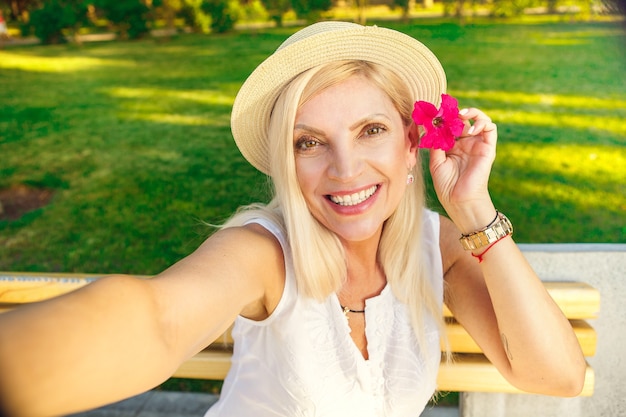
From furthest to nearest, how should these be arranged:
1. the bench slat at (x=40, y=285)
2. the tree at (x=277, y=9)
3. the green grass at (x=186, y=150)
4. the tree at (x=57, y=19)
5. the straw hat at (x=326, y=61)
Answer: the tree at (x=57, y=19), the tree at (x=277, y=9), the green grass at (x=186, y=150), the bench slat at (x=40, y=285), the straw hat at (x=326, y=61)

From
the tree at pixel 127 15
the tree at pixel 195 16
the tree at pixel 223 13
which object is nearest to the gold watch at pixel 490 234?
the tree at pixel 223 13

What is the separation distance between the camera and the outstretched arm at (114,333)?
0.96 m

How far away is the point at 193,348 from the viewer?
56.1 inches

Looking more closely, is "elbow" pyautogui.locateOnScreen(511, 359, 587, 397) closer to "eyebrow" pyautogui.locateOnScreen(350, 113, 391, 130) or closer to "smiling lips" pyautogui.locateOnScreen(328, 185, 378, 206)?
"smiling lips" pyautogui.locateOnScreen(328, 185, 378, 206)

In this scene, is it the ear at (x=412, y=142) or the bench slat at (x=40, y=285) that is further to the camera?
the bench slat at (x=40, y=285)

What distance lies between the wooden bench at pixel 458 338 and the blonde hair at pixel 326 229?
0.22m

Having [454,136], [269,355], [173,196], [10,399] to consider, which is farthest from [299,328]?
[173,196]

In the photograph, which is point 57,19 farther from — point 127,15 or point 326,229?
point 326,229

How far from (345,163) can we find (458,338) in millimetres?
962

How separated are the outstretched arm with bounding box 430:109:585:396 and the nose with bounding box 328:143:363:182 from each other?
33 centimetres

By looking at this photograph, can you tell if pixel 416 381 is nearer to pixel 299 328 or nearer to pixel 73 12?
pixel 299 328

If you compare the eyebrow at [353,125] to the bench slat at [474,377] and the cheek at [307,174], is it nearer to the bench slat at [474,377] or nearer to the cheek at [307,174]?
the cheek at [307,174]

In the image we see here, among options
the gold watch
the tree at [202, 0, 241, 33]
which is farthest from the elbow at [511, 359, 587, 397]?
the tree at [202, 0, 241, 33]

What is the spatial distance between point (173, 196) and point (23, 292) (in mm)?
2510
